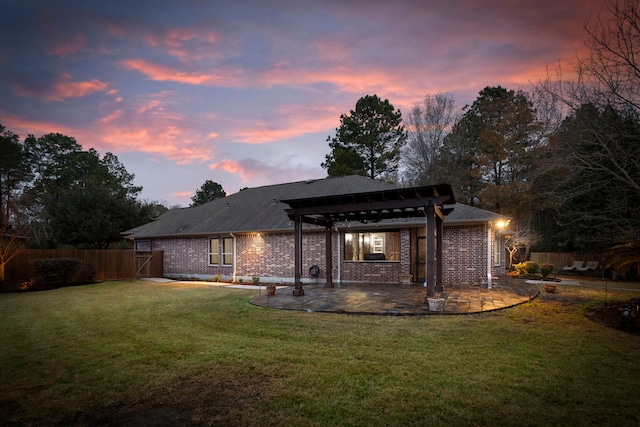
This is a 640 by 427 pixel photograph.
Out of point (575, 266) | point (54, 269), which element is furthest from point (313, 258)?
point (575, 266)

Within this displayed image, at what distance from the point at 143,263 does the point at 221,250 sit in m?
5.32

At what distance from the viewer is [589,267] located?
19.3 metres

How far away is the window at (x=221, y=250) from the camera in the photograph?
1733 cm

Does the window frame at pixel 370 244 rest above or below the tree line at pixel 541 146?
below

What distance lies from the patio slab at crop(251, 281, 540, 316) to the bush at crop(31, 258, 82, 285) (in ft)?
35.4

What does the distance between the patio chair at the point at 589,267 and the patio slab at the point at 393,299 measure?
10.8 meters

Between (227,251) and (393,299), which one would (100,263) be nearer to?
(227,251)

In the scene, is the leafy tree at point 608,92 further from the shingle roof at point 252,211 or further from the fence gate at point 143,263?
the fence gate at point 143,263

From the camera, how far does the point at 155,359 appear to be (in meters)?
5.00

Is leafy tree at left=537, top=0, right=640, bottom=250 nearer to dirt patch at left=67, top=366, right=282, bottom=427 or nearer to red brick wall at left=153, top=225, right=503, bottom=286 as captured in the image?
red brick wall at left=153, top=225, right=503, bottom=286

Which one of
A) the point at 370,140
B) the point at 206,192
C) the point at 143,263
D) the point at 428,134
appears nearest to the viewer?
the point at 143,263

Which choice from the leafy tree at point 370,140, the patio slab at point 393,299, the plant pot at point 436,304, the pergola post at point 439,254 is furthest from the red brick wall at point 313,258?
the leafy tree at point 370,140

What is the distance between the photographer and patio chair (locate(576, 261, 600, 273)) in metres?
19.1

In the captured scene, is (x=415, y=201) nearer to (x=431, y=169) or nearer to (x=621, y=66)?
(x=621, y=66)
